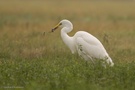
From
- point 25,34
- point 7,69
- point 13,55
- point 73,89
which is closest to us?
point 73,89

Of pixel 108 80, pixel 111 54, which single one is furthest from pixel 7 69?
pixel 111 54

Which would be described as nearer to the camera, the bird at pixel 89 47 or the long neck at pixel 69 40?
the bird at pixel 89 47

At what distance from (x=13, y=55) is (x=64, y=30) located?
6.38 feet

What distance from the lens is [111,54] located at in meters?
13.8

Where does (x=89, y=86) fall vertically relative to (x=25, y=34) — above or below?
below

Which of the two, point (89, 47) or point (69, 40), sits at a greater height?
point (69, 40)

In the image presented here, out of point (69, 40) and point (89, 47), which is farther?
point (69, 40)

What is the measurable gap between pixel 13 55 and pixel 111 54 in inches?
114

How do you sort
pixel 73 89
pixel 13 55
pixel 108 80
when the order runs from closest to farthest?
pixel 73 89
pixel 108 80
pixel 13 55

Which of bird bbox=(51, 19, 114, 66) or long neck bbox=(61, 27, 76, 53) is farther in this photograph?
long neck bbox=(61, 27, 76, 53)

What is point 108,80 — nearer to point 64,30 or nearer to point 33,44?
point 64,30

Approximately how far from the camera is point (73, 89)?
26.0 ft

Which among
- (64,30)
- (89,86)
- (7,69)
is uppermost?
(64,30)

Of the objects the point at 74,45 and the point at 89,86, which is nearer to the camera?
the point at 89,86
